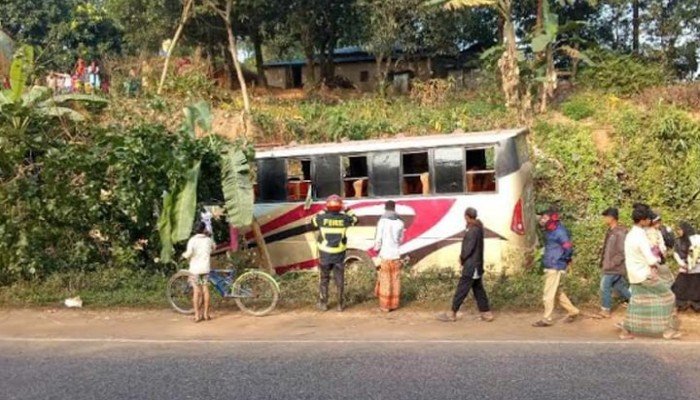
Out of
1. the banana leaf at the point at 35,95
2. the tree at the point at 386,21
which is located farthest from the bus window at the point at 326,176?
the tree at the point at 386,21

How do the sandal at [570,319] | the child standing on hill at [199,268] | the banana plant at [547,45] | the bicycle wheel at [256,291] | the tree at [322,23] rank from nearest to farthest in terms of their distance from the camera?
the sandal at [570,319], the child standing on hill at [199,268], the bicycle wheel at [256,291], the banana plant at [547,45], the tree at [322,23]

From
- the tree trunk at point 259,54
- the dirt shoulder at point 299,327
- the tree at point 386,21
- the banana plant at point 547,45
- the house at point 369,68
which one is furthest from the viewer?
the house at point 369,68

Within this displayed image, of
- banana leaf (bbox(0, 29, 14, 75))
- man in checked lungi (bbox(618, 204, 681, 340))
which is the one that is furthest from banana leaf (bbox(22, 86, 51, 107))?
man in checked lungi (bbox(618, 204, 681, 340))

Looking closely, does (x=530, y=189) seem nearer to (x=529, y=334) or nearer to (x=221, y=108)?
(x=529, y=334)

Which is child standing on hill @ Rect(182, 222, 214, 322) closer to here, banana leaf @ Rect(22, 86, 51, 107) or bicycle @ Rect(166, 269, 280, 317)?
bicycle @ Rect(166, 269, 280, 317)

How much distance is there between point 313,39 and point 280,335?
2411 centimetres

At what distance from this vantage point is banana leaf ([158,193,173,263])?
11016 mm

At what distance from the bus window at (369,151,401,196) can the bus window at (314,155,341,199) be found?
62cm

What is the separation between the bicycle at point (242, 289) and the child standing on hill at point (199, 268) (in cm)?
22

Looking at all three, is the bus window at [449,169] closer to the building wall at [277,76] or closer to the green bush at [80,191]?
the green bush at [80,191]

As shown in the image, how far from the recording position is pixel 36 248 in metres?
11.8

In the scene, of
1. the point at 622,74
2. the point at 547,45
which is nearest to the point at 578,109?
the point at 547,45

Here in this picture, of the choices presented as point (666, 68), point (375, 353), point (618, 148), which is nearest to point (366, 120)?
point (618, 148)

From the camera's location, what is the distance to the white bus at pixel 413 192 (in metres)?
11.4
